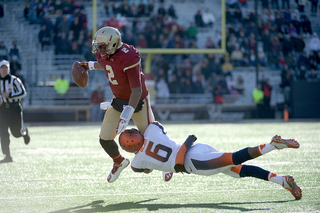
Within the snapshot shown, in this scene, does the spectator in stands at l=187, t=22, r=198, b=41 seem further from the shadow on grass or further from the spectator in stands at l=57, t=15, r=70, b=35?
the shadow on grass

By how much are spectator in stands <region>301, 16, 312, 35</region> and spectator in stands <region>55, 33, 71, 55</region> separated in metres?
10.4

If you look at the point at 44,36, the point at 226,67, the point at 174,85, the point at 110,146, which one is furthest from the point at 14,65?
the point at 110,146

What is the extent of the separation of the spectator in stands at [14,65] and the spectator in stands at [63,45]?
1723mm

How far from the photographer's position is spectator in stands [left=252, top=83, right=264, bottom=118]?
1791 centimetres

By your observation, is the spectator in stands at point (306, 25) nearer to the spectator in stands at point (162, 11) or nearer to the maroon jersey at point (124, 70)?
the spectator in stands at point (162, 11)

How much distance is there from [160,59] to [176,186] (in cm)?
1438

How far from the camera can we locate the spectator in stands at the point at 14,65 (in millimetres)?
17047

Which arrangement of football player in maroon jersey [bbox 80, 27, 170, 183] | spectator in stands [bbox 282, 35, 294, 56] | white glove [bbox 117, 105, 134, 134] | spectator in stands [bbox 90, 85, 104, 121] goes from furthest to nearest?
spectator in stands [bbox 282, 35, 294, 56], spectator in stands [bbox 90, 85, 104, 121], football player in maroon jersey [bbox 80, 27, 170, 183], white glove [bbox 117, 105, 134, 134]

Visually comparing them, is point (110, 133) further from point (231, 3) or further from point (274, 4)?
point (274, 4)

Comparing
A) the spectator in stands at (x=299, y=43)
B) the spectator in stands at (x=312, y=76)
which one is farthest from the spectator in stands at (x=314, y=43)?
the spectator in stands at (x=312, y=76)

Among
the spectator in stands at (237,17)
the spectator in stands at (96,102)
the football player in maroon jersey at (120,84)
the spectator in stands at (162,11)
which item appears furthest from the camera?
the spectator in stands at (237,17)

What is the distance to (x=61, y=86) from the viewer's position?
57.2ft

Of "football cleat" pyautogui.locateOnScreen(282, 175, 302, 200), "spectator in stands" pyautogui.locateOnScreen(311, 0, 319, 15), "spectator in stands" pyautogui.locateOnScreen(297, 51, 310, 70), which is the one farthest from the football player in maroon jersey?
"spectator in stands" pyautogui.locateOnScreen(297, 51, 310, 70)

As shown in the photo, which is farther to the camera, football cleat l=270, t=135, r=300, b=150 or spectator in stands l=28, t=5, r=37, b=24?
spectator in stands l=28, t=5, r=37, b=24
